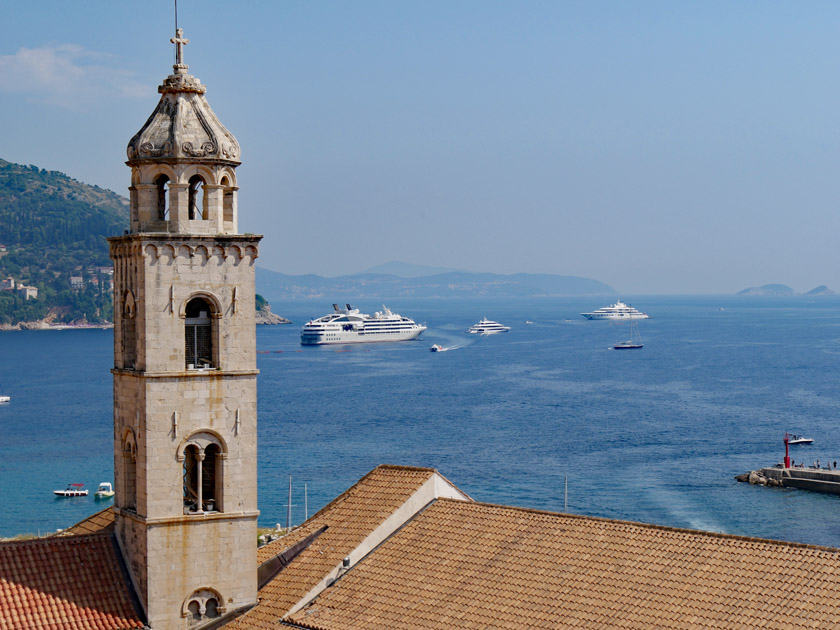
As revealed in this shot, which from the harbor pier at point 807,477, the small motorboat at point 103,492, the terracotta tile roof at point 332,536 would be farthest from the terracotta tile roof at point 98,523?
the harbor pier at point 807,477

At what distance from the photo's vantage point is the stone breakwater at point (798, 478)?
7169 centimetres

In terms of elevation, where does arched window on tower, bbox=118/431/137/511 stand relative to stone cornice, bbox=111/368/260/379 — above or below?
below

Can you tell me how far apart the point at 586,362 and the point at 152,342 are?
5519 inches

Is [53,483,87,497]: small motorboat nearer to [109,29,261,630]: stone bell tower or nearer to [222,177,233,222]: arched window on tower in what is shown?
[109,29,261,630]: stone bell tower

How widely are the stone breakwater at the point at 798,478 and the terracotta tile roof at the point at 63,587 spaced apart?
58.7 m

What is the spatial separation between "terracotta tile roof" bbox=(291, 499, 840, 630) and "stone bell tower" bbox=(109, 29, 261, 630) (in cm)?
234

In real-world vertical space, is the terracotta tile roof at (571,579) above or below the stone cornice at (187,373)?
below

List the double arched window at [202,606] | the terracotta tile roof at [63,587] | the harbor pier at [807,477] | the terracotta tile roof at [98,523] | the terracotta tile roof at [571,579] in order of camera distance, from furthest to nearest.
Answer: the harbor pier at [807,477] → the terracotta tile roof at [98,523] → the double arched window at [202,606] → the terracotta tile roof at [63,587] → the terracotta tile roof at [571,579]

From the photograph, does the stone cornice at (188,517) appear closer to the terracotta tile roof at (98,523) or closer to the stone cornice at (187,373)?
the terracotta tile roof at (98,523)

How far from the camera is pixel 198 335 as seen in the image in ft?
72.4

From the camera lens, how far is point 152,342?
69.7ft

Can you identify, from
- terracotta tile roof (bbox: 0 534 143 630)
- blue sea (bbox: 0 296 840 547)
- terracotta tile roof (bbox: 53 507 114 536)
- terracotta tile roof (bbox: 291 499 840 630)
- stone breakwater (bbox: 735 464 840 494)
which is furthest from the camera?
stone breakwater (bbox: 735 464 840 494)

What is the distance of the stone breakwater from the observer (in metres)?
71.7

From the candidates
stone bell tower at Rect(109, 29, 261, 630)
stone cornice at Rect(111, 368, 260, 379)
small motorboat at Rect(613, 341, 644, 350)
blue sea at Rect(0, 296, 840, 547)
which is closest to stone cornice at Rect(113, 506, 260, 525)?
stone bell tower at Rect(109, 29, 261, 630)
